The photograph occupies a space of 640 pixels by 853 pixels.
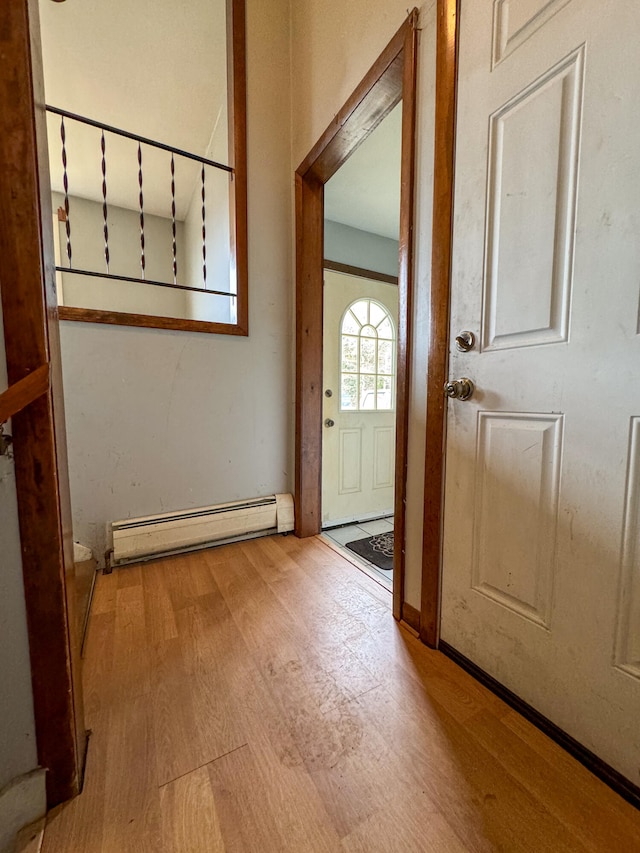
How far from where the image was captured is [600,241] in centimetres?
70

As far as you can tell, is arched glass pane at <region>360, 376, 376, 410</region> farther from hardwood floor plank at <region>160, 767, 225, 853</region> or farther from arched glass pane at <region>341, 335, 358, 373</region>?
hardwood floor plank at <region>160, 767, 225, 853</region>

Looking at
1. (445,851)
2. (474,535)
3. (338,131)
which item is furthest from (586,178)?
(445,851)

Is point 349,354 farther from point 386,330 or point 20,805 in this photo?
point 20,805

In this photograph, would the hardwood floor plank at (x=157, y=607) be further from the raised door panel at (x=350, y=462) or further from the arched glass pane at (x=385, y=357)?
the arched glass pane at (x=385, y=357)

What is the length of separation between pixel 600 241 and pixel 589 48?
40cm

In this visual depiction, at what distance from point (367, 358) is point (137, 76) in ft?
8.10

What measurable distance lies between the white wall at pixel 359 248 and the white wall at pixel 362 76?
77 cm

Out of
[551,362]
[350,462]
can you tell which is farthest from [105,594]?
[551,362]

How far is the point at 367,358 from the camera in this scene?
→ 2672 mm

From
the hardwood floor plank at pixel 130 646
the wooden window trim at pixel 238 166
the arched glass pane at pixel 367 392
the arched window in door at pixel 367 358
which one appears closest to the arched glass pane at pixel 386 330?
the arched window in door at pixel 367 358

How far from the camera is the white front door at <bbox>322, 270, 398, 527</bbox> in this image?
8.13ft

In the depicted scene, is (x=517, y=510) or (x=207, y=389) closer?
(x=517, y=510)

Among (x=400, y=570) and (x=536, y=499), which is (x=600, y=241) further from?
(x=400, y=570)

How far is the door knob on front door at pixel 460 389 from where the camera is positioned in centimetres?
97
